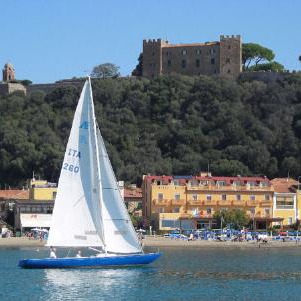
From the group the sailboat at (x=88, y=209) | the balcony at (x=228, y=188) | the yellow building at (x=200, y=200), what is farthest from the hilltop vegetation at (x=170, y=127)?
the sailboat at (x=88, y=209)

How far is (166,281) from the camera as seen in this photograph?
53750mm

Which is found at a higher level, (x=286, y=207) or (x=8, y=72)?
(x=8, y=72)

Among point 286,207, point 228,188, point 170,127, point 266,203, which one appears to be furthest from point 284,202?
point 170,127

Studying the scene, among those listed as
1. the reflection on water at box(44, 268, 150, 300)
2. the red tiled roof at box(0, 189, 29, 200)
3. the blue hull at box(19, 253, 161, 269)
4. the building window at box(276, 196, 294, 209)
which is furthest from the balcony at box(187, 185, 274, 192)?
the blue hull at box(19, 253, 161, 269)

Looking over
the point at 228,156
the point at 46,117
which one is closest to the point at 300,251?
the point at 228,156

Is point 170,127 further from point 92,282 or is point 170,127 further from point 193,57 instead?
point 92,282

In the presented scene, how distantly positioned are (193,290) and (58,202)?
372 inches

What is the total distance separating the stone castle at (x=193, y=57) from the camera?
5842 inches

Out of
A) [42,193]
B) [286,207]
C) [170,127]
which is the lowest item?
[286,207]

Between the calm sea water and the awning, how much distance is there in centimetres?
3083

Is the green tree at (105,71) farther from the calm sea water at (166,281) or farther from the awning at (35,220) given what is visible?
the calm sea water at (166,281)

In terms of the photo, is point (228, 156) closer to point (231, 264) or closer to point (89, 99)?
point (231, 264)

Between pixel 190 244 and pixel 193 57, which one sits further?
pixel 193 57

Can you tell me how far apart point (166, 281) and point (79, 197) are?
6.34 metres
